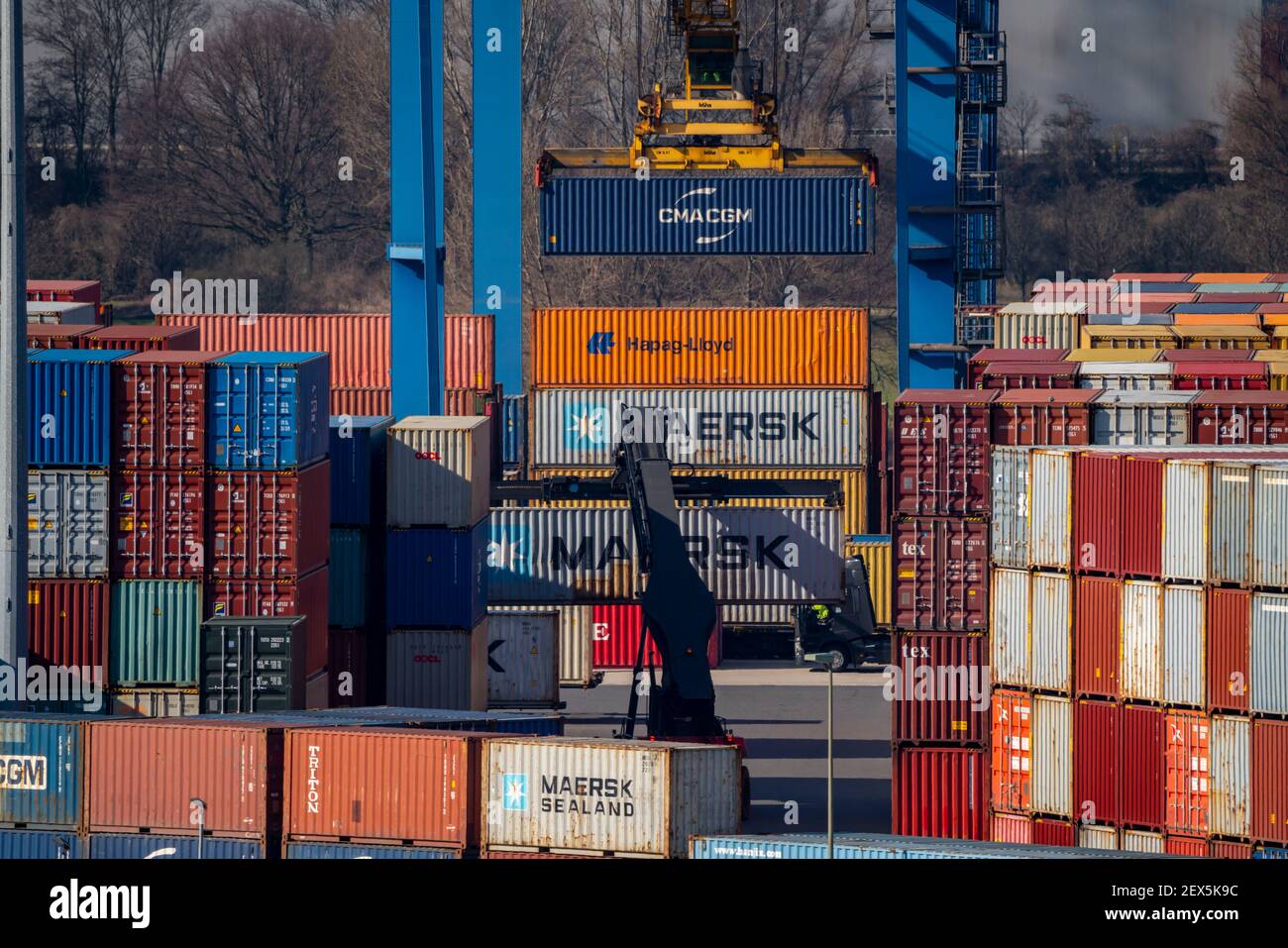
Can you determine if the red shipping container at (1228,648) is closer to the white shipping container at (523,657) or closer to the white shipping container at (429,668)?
the white shipping container at (429,668)

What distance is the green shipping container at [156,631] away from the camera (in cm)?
3388

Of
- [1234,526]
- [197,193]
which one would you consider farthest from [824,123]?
[1234,526]

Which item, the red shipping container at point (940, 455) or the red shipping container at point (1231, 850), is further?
the red shipping container at point (940, 455)

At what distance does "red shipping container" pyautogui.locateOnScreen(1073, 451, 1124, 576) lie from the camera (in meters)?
30.8

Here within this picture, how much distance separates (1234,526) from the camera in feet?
97.0

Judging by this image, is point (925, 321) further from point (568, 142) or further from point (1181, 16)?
point (1181, 16)

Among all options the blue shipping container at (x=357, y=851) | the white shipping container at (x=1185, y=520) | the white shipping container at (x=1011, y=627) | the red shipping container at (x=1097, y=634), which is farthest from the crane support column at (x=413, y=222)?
the white shipping container at (x=1185, y=520)

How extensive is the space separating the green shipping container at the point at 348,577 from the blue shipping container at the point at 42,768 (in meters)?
8.55

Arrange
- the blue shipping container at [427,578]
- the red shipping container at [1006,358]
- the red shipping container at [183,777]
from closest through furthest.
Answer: the red shipping container at [183,777] < the blue shipping container at [427,578] < the red shipping container at [1006,358]

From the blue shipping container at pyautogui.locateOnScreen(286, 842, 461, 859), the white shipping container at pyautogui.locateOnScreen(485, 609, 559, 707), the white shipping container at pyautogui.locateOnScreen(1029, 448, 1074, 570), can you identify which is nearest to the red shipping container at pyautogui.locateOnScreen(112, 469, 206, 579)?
the blue shipping container at pyautogui.locateOnScreen(286, 842, 461, 859)

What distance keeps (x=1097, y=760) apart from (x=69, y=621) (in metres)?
15.9

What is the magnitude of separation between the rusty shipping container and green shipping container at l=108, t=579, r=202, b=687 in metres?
0.22
